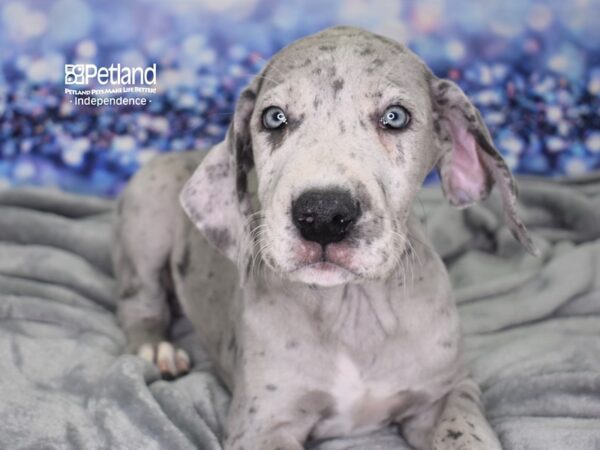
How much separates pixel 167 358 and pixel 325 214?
1696 mm

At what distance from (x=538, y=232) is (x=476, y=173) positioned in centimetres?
222

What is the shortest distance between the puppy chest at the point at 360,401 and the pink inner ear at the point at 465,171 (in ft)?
2.39

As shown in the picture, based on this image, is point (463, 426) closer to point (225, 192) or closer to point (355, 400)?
point (355, 400)

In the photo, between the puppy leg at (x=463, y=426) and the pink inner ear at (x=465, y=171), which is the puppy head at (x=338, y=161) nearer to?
the pink inner ear at (x=465, y=171)

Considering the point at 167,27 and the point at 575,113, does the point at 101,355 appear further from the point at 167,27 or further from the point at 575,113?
the point at 575,113

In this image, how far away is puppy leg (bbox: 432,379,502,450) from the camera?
127 inches

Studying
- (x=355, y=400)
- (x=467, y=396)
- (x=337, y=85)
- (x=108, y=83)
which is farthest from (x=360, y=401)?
(x=108, y=83)

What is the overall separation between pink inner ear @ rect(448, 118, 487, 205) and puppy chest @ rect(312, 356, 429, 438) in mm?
730

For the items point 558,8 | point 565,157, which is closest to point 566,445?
point 565,157

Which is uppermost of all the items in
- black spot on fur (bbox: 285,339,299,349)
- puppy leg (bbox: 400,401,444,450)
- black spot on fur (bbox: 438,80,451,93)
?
black spot on fur (bbox: 438,80,451,93)

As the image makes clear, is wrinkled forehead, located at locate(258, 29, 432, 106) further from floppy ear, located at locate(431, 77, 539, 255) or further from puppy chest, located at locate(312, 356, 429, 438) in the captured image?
puppy chest, located at locate(312, 356, 429, 438)

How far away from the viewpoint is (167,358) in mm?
4223

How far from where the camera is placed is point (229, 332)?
12.5ft

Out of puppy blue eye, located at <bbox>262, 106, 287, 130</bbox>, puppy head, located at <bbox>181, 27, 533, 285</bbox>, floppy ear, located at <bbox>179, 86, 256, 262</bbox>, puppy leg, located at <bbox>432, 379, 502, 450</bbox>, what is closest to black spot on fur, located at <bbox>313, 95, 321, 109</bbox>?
puppy head, located at <bbox>181, 27, 533, 285</bbox>
